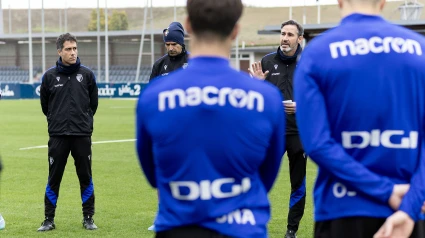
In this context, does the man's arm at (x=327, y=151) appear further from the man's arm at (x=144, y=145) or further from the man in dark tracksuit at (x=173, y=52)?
the man in dark tracksuit at (x=173, y=52)

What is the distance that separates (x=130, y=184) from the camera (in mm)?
12367

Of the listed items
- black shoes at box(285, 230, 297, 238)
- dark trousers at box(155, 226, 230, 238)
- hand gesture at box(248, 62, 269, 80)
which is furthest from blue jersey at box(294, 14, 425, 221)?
black shoes at box(285, 230, 297, 238)

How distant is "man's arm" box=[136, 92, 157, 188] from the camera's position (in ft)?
10.3

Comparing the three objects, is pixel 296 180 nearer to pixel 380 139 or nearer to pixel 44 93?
pixel 44 93

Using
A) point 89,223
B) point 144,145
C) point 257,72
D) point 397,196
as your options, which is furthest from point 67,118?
point 397,196

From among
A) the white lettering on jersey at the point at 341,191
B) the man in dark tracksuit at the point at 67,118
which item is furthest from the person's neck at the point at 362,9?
the man in dark tracksuit at the point at 67,118

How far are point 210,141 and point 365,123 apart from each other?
2.44 ft

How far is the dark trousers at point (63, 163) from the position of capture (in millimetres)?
8703

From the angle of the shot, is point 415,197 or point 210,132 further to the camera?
point 415,197

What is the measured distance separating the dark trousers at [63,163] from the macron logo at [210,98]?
587 centimetres

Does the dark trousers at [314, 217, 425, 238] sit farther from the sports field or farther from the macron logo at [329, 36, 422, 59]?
the sports field

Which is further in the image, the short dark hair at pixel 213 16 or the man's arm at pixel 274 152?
the man's arm at pixel 274 152

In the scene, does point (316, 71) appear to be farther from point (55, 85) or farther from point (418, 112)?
point (55, 85)

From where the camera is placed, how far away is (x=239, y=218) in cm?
309
